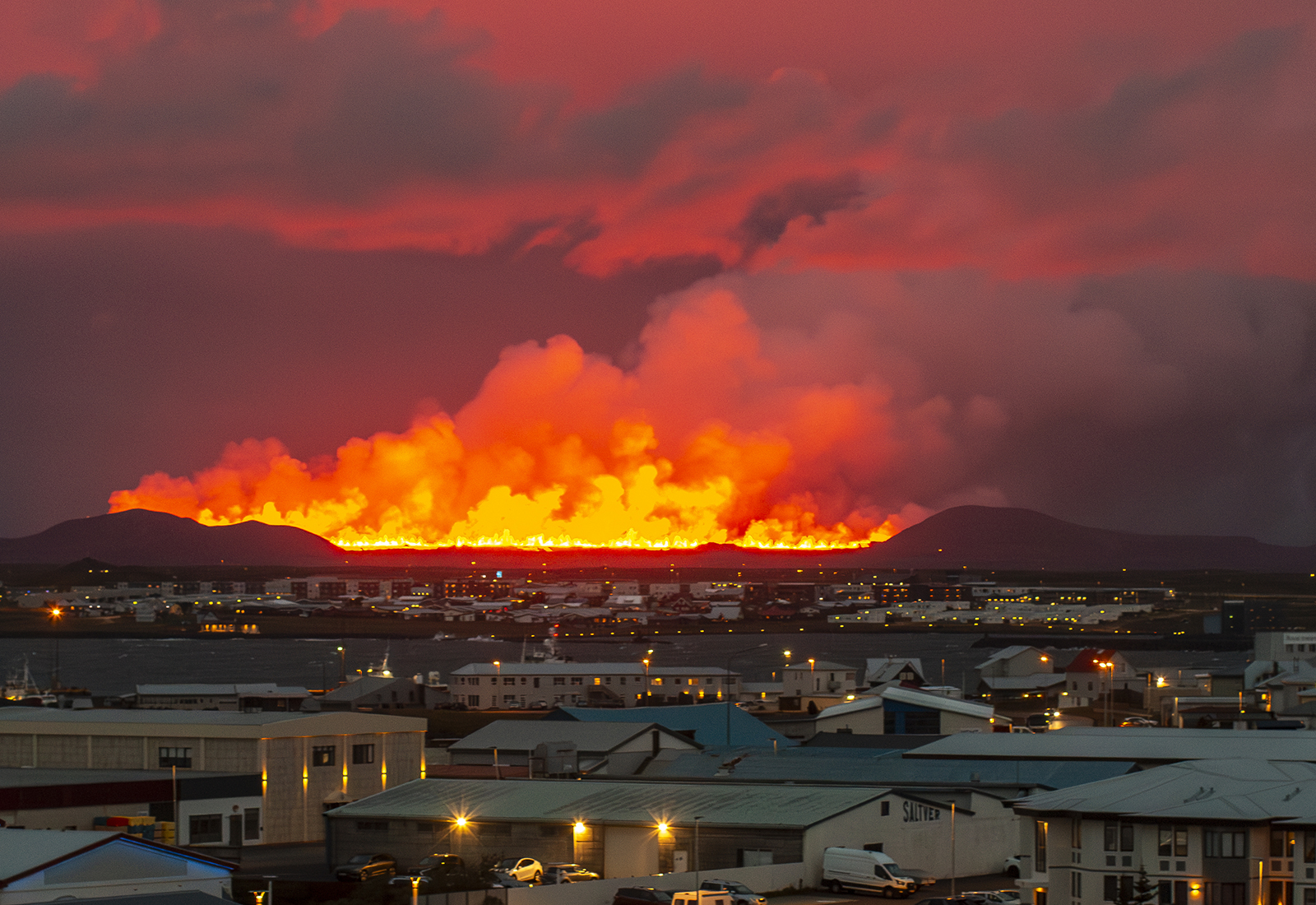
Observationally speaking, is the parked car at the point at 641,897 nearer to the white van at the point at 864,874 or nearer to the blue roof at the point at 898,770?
the white van at the point at 864,874

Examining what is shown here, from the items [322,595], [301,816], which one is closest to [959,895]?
[301,816]

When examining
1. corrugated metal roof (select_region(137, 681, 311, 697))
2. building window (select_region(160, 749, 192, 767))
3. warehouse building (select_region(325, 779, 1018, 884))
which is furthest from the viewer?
corrugated metal roof (select_region(137, 681, 311, 697))

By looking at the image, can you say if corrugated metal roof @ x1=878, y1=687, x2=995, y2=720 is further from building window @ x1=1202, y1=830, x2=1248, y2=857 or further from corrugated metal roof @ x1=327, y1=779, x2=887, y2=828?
building window @ x1=1202, y1=830, x2=1248, y2=857

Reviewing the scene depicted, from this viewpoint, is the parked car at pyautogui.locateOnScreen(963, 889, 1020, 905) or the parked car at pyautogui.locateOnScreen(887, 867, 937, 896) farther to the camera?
the parked car at pyautogui.locateOnScreen(887, 867, 937, 896)

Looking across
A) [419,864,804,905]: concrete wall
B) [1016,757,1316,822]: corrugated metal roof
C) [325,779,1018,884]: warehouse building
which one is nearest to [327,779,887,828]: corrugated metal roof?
[325,779,1018,884]: warehouse building

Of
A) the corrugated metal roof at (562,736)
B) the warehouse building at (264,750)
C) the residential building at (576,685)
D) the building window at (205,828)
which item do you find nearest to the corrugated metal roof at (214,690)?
the residential building at (576,685)

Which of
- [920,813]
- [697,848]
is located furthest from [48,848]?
[920,813]
